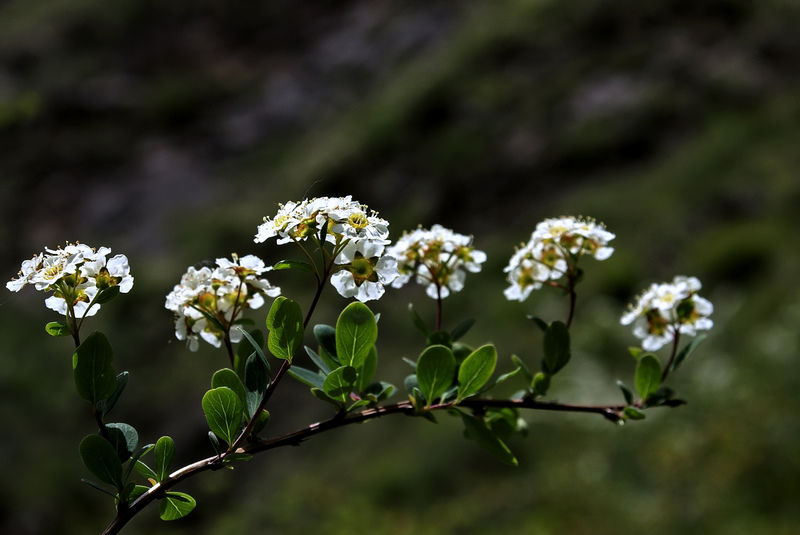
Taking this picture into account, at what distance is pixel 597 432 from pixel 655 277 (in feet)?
2.69

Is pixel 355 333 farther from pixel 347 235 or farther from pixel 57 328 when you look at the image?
pixel 57 328

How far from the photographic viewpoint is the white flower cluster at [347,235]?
505 millimetres

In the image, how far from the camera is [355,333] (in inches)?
20.5

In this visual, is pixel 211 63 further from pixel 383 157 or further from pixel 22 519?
pixel 22 519

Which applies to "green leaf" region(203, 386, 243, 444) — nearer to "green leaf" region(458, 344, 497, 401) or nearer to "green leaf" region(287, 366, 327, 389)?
"green leaf" region(287, 366, 327, 389)

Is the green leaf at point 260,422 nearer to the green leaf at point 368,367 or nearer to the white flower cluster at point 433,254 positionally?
the green leaf at point 368,367

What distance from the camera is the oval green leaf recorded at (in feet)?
1.67

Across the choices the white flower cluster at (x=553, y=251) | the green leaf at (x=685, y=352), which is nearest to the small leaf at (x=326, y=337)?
the white flower cluster at (x=553, y=251)

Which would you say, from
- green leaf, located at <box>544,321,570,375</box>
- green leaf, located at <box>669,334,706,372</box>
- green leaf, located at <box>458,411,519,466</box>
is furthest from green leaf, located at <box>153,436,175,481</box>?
green leaf, located at <box>669,334,706,372</box>

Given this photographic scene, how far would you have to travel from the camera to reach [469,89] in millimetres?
4117

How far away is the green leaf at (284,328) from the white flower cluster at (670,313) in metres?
0.32

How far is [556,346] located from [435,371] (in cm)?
16

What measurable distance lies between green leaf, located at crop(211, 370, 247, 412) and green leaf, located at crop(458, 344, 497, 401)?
0.18 meters

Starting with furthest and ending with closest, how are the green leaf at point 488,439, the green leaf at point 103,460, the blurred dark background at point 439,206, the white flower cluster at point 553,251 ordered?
1. the blurred dark background at point 439,206
2. the white flower cluster at point 553,251
3. the green leaf at point 488,439
4. the green leaf at point 103,460
